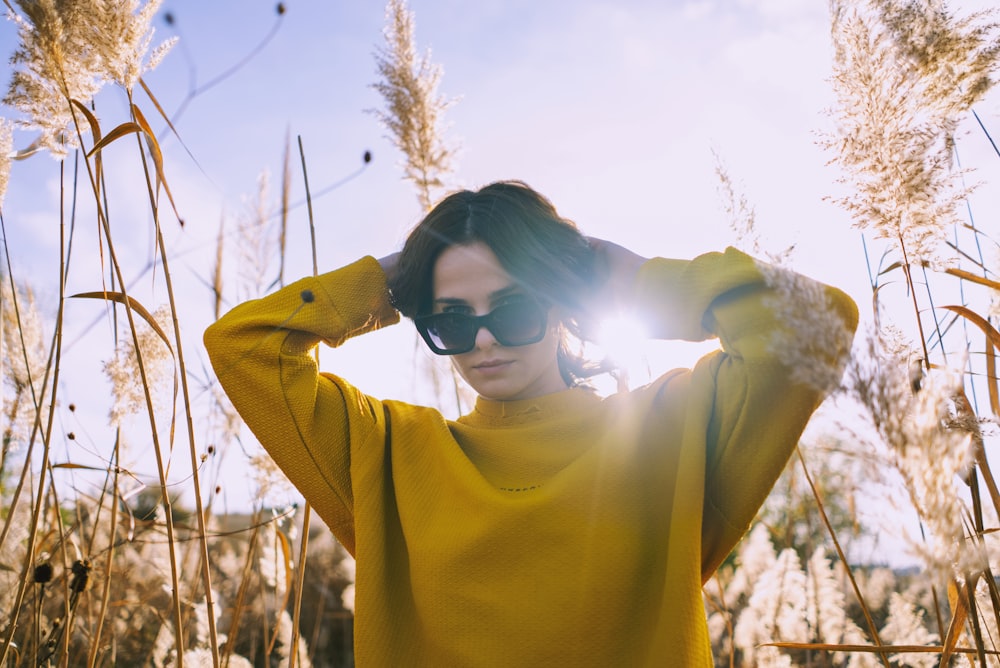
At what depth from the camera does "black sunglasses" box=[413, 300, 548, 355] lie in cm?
168

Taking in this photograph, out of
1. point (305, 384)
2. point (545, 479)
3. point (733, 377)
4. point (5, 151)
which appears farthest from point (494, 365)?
point (5, 151)

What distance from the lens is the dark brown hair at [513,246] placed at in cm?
182

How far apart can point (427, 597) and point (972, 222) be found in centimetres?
151

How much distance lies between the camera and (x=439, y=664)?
152 cm

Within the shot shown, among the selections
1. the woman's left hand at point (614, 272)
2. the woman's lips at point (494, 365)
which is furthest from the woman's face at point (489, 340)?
the woman's left hand at point (614, 272)

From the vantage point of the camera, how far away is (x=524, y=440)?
5.63ft

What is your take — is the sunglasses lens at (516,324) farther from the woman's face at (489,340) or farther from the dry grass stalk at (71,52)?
the dry grass stalk at (71,52)

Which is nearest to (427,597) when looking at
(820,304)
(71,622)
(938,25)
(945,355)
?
(71,622)

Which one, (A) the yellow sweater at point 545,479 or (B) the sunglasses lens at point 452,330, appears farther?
(B) the sunglasses lens at point 452,330

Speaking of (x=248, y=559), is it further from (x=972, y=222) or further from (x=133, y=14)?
(x=972, y=222)

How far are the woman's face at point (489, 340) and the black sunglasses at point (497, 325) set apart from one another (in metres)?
0.02

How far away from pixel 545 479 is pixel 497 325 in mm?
371

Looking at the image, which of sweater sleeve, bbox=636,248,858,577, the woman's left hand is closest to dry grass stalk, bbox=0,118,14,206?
the woman's left hand

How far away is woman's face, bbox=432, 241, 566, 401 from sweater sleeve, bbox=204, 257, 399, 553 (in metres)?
0.26
